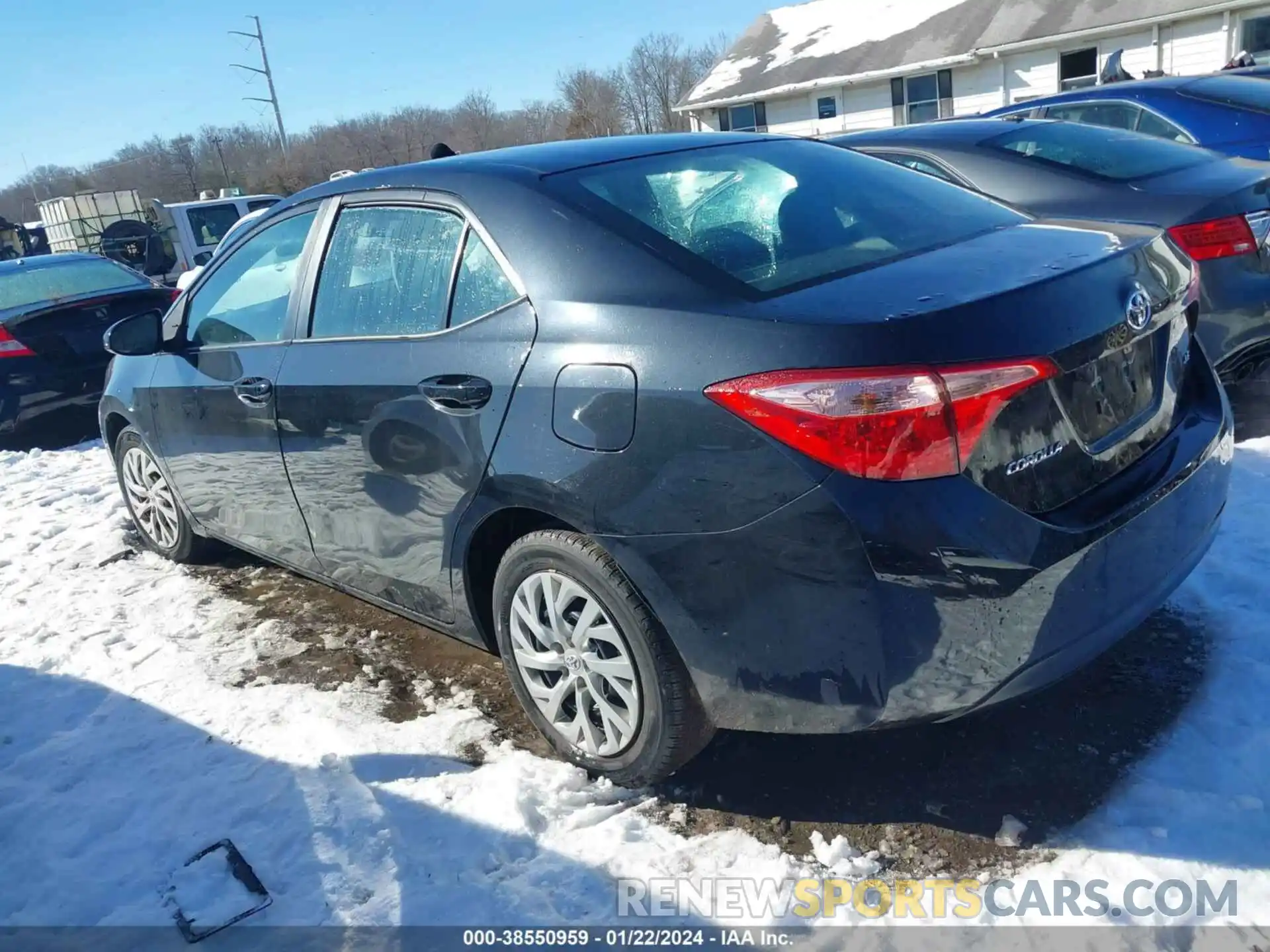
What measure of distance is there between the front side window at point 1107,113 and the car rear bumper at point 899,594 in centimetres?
508

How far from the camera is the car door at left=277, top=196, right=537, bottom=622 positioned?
9.05ft

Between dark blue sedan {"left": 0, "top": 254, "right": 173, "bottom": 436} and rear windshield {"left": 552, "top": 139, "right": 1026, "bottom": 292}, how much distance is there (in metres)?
6.10

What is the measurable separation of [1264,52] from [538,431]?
1022 inches

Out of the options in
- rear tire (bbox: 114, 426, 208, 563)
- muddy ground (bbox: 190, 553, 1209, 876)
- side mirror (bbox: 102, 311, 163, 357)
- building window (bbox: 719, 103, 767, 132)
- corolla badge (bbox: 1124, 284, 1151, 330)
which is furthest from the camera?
building window (bbox: 719, 103, 767, 132)

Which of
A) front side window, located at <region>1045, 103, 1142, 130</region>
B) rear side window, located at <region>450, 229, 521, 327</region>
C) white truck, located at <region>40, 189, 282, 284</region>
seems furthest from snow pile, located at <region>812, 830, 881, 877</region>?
white truck, located at <region>40, 189, 282, 284</region>

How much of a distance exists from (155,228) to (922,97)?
2065 centimetres

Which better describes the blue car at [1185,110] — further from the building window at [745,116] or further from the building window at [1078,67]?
the building window at [745,116]

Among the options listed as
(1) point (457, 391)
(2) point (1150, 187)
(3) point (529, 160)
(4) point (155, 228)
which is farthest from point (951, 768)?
(4) point (155, 228)

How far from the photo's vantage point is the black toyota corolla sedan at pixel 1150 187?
14.3ft

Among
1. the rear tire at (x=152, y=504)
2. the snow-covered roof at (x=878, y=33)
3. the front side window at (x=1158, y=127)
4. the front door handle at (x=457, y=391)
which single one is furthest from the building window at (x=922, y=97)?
the front door handle at (x=457, y=391)

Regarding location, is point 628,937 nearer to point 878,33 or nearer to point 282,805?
point 282,805

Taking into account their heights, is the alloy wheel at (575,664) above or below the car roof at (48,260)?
below

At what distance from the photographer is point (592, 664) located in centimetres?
268

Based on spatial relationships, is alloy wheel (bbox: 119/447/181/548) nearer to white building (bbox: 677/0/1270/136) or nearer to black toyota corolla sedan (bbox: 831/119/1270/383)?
black toyota corolla sedan (bbox: 831/119/1270/383)
